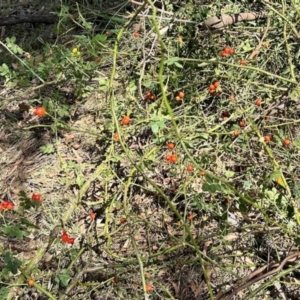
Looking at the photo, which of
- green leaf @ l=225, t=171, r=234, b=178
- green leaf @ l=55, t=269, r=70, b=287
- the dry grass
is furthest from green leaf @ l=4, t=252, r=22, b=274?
green leaf @ l=225, t=171, r=234, b=178

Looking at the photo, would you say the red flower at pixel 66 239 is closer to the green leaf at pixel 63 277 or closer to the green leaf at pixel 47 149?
the green leaf at pixel 63 277

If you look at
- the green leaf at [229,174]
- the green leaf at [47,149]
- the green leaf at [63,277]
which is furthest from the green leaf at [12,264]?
the green leaf at [229,174]

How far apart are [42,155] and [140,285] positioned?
834mm

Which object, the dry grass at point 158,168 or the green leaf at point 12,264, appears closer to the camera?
the green leaf at point 12,264

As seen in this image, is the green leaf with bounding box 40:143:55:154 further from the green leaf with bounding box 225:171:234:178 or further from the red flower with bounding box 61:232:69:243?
the green leaf with bounding box 225:171:234:178

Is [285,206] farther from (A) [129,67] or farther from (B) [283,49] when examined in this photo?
(A) [129,67]

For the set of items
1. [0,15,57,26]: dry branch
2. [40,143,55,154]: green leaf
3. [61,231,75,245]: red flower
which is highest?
[0,15,57,26]: dry branch

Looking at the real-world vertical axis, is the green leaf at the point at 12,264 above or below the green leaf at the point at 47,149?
above

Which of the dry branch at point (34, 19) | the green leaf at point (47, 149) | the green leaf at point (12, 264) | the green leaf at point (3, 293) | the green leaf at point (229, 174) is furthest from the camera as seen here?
the dry branch at point (34, 19)

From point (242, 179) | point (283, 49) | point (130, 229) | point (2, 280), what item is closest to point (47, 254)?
point (2, 280)

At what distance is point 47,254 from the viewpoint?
7.39 feet

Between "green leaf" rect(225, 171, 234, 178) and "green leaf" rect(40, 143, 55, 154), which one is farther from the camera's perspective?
"green leaf" rect(40, 143, 55, 154)

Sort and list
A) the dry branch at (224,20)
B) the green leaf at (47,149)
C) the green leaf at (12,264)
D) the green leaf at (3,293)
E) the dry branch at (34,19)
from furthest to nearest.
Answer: the dry branch at (34,19), the dry branch at (224,20), the green leaf at (47,149), the green leaf at (3,293), the green leaf at (12,264)

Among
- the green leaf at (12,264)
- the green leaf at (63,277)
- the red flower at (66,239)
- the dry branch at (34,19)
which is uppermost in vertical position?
the dry branch at (34,19)
